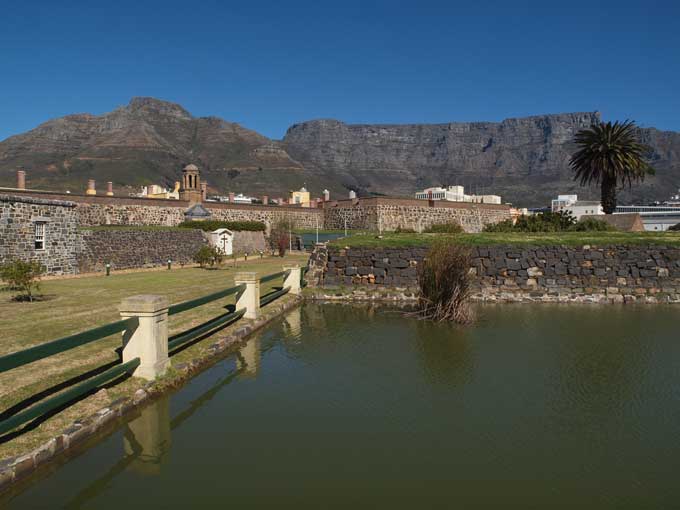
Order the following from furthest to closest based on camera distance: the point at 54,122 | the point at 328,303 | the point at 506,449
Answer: the point at 54,122, the point at 328,303, the point at 506,449

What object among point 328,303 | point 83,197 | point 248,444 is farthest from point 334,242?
point 83,197

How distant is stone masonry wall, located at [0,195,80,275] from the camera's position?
2202cm

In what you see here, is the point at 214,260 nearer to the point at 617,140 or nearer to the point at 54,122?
the point at 617,140

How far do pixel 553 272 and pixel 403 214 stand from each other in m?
39.3

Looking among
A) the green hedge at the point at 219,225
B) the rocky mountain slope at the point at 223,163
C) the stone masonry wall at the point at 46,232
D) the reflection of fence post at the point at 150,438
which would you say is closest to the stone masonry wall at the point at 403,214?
the green hedge at the point at 219,225

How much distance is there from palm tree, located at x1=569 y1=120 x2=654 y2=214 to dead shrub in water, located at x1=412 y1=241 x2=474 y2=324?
26842mm

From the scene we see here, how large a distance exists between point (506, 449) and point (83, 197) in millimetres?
44387

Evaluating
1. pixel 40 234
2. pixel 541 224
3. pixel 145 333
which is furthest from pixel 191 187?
pixel 145 333

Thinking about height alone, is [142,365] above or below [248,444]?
above

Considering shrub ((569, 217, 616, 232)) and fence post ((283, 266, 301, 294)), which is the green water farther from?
shrub ((569, 217, 616, 232))

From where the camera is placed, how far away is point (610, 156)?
3522 centimetres

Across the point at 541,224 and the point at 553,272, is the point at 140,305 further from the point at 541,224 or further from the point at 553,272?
the point at 541,224

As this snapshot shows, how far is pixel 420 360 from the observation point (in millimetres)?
9539

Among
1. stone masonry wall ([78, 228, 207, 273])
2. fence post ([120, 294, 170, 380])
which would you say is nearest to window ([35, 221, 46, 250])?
stone masonry wall ([78, 228, 207, 273])
